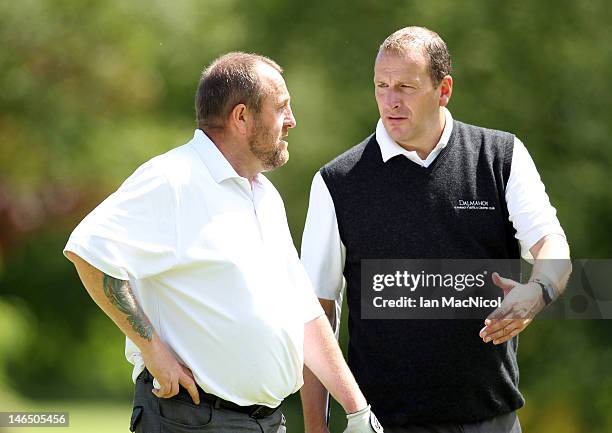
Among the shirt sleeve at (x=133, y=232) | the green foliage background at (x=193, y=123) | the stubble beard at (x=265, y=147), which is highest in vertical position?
the stubble beard at (x=265, y=147)

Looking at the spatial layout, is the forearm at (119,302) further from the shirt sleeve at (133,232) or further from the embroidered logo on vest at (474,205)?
the embroidered logo on vest at (474,205)

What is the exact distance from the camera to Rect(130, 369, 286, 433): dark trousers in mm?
3143

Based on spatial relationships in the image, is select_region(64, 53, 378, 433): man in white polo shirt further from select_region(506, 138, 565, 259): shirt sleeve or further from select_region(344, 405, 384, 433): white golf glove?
select_region(506, 138, 565, 259): shirt sleeve

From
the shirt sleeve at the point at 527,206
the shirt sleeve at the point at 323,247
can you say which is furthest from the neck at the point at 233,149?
the shirt sleeve at the point at 527,206

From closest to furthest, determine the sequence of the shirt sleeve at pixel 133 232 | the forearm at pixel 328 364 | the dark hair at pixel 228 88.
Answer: the shirt sleeve at pixel 133 232 → the dark hair at pixel 228 88 → the forearm at pixel 328 364

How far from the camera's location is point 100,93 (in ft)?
47.5

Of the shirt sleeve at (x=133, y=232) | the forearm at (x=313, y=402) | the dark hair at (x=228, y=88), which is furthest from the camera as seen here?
the forearm at (x=313, y=402)

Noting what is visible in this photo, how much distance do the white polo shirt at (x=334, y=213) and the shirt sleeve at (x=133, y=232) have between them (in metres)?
0.84

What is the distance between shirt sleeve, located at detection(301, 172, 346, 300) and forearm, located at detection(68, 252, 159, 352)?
868mm

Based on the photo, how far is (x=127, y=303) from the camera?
301 centimetres

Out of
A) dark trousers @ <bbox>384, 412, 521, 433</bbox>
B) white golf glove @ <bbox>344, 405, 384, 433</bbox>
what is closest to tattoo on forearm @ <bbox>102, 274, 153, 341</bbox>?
white golf glove @ <bbox>344, 405, 384, 433</bbox>

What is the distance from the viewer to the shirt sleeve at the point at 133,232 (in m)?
2.94

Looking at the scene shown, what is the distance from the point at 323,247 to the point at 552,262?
0.78m

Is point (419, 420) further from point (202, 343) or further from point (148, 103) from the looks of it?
point (148, 103)
